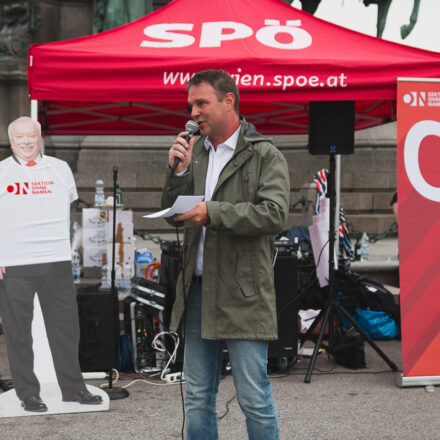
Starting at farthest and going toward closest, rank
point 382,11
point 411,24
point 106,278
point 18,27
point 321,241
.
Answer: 1. point 382,11
2. point 18,27
3. point 411,24
4. point 321,241
5. point 106,278

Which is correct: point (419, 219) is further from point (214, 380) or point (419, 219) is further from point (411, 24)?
point (411, 24)

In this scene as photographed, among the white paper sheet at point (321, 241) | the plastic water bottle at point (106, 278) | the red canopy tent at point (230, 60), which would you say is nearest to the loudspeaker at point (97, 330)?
the plastic water bottle at point (106, 278)

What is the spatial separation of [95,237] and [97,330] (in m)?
1.60

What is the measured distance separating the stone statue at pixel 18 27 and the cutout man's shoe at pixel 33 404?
32.3 feet

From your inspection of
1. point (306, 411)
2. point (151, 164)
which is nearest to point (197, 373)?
point (306, 411)

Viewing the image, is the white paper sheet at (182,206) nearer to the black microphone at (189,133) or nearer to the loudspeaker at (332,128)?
the black microphone at (189,133)

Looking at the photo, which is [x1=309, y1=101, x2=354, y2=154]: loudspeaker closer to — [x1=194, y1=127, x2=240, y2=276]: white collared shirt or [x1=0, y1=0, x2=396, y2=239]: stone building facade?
[x1=194, y1=127, x2=240, y2=276]: white collared shirt

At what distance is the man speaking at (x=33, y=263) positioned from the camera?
438 cm

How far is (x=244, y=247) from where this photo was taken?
2.79 metres

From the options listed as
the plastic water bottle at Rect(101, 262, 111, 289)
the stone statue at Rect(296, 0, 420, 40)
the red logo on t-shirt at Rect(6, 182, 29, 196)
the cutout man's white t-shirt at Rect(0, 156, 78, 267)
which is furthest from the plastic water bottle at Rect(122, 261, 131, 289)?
the stone statue at Rect(296, 0, 420, 40)

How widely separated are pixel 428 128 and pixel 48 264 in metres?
3.09

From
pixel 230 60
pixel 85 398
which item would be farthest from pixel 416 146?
A: pixel 85 398

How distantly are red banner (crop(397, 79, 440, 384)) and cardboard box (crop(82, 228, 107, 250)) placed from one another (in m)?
2.98

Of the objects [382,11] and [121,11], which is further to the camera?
[382,11]
